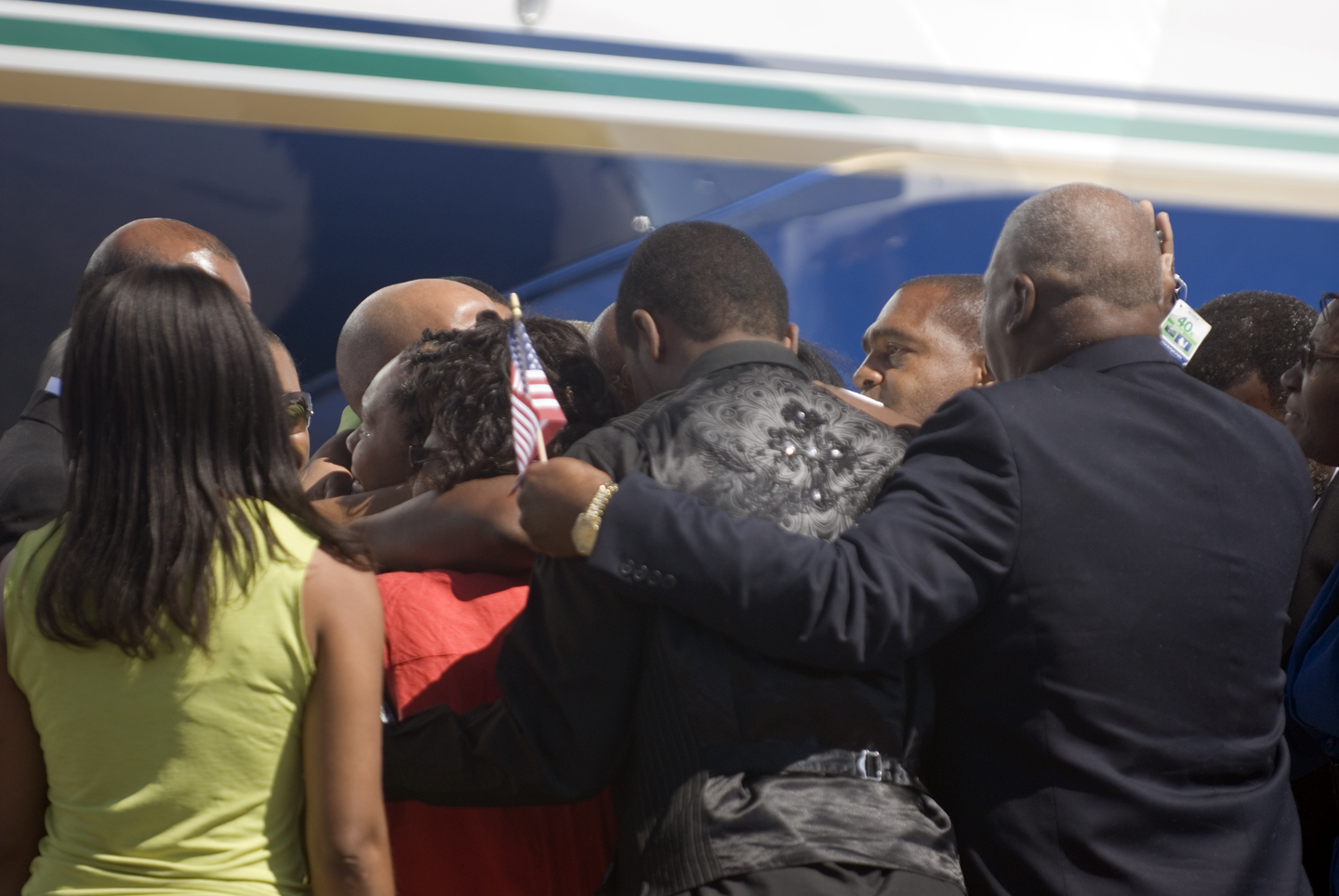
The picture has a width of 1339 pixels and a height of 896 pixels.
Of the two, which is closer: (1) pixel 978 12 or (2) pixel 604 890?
(2) pixel 604 890

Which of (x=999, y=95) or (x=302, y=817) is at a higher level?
(x=999, y=95)

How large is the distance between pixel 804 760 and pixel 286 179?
3.03 m

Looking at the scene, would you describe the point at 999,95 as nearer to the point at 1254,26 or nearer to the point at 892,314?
the point at 1254,26

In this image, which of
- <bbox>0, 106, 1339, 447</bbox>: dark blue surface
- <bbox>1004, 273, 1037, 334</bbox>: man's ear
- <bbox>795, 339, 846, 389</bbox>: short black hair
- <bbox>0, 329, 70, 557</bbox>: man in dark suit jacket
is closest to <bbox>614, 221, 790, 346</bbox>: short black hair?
<bbox>1004, 273, 1037, 334</bbox>: man's ear

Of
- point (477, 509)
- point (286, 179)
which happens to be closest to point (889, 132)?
point (286, 179)

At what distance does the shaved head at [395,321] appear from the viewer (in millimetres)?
3074

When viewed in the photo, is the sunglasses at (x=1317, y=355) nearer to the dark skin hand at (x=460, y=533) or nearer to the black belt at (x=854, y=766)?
the black belt at (x=854, y=766)

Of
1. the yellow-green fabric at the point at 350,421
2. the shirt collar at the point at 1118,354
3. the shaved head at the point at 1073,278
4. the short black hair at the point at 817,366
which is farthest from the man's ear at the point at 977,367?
the yellow-green fabric at the point at 350,421

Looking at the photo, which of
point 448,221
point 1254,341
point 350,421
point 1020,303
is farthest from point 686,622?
point 448,221

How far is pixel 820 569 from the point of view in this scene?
171 centimetres

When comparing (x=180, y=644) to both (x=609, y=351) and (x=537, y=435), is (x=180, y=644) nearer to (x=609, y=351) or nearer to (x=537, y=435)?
(x=537, y=435)

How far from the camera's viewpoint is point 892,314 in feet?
10.8

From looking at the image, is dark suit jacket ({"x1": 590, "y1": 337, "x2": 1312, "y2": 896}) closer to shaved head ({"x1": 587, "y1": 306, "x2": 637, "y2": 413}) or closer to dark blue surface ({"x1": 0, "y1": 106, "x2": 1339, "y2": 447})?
shaved head ({"x1": 587, "y1": 306, "x2": 637, "y2": 413})

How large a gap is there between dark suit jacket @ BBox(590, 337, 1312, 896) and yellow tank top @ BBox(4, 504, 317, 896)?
447mm
